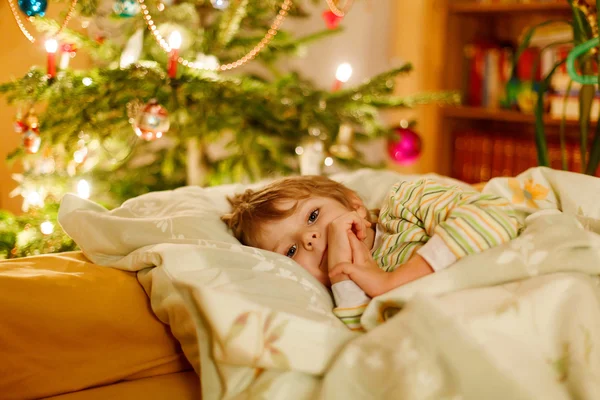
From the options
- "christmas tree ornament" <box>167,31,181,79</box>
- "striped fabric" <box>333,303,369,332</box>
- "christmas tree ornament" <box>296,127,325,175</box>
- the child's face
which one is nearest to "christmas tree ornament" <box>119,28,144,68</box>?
"christmas tree ornament" <box>167,31,181,79</box>

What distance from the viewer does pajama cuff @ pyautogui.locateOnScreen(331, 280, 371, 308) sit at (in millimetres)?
811

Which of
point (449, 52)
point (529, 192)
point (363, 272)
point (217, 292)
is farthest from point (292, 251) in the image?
point (449, 52)

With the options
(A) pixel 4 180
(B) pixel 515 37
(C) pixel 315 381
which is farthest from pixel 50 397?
(B) pixel 515 37

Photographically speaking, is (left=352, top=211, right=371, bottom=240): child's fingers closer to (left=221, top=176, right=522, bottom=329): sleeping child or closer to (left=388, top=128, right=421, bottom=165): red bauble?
(left=221, top=176, right=522, bottom=329): sleeping child

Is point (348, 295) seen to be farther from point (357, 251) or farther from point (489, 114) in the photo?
point (489, 114)

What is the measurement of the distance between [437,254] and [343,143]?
35.9 inches

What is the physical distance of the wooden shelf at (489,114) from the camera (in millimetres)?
2447

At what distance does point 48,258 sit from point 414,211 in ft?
1.89

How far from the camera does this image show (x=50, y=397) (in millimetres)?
763

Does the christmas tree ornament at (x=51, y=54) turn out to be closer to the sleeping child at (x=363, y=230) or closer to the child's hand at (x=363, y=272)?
the sleeping child at (x=363, y=230)

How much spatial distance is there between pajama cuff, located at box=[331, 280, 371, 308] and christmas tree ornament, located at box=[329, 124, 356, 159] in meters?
0.88

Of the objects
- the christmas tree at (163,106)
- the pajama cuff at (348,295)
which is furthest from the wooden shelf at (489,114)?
the pajama cuff at (348,295)

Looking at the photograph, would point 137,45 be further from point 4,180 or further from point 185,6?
point 4,180

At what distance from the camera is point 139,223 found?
0.94m
